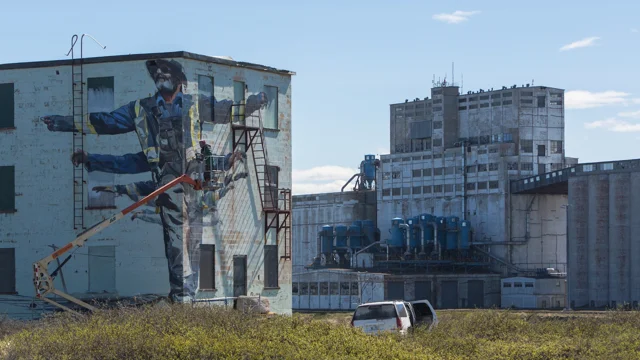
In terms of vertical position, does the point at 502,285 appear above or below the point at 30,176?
below

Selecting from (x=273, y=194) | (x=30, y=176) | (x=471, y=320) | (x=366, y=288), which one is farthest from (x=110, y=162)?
(x=366, y=288)

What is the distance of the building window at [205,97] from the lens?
1478 inches

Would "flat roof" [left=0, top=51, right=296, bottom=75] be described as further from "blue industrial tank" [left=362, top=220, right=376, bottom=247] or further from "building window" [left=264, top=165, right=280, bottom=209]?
"blue industrial tank" [left=362, top=220, right=376, bottom=247]

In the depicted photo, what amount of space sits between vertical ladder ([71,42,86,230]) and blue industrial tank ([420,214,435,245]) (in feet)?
189

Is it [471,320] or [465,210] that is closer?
[471,320]

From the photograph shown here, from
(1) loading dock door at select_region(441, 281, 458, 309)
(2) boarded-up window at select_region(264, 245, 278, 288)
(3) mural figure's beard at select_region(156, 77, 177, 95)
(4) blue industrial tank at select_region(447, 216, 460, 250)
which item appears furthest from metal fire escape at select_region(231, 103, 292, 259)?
(4) blue industrial tank at select_region(447, 216, 460, 250)

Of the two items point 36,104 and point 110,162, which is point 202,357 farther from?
point 36,104

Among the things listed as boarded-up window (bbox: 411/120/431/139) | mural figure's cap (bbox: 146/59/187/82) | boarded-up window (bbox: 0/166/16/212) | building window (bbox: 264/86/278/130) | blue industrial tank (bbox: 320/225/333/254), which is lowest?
blue industrial tank (bbox: 320/225/333/254)

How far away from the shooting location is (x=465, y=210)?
94812 millimetres

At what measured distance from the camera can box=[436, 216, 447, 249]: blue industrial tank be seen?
302ft

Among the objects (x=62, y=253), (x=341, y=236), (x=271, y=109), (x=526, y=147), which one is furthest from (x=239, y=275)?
(x=341, y=236)

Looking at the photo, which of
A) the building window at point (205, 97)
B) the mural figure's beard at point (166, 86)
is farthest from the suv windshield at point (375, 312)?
the mural figure's beard at point (166, 86)

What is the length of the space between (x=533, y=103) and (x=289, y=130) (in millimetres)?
A: 59272

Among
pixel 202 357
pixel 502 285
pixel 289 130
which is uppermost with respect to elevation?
pixel 289 130
